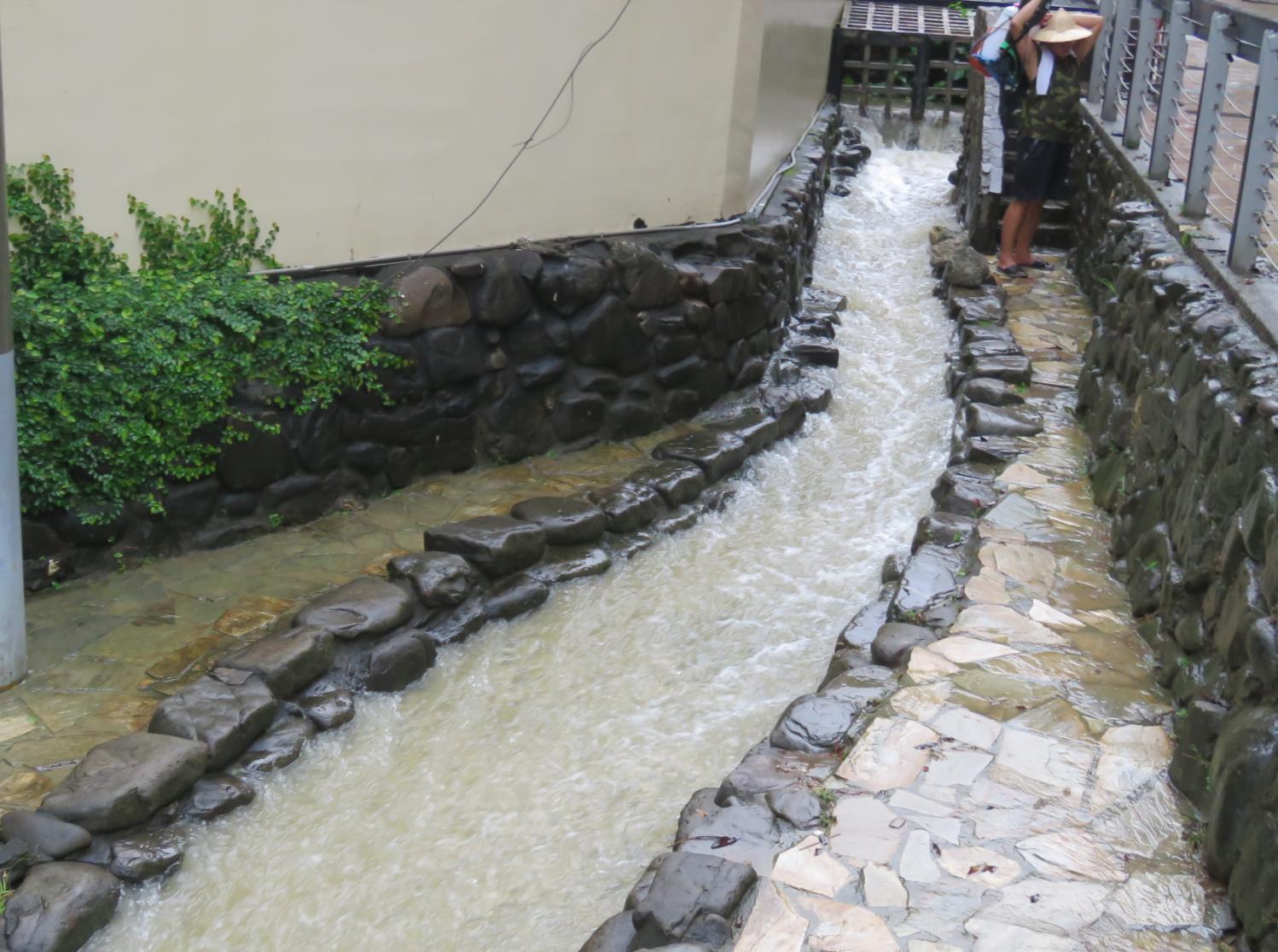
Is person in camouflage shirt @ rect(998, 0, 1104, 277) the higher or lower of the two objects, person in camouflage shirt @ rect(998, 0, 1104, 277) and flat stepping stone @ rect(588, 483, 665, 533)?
the higher

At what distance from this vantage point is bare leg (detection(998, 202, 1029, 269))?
8594mm

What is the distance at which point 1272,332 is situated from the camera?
13.7ft

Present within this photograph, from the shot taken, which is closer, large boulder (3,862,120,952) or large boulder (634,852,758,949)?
large boulder (634,852,758,949)

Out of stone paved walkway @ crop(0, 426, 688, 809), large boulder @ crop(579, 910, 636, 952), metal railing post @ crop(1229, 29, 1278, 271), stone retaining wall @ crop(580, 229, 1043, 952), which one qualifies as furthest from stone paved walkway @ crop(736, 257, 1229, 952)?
stone paved walkway @ crop(0, 426, 688, 809)

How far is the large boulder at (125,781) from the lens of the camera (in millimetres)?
3783

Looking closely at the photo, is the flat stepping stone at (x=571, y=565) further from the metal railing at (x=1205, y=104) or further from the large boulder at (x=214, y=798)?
the metal railing at (x=1205, y=104)

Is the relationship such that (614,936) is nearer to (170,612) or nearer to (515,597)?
(515,597)

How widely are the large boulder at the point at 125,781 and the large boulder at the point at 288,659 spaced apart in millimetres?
455

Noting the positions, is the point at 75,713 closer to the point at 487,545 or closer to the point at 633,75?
the point at 487,545

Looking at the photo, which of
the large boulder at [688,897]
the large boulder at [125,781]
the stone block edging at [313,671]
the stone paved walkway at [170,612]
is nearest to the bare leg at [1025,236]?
the stone block edging at [313,671]

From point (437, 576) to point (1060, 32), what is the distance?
562 cm

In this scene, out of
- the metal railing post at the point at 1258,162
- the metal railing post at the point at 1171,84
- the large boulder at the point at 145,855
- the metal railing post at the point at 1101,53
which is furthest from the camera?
the metal railing post at the point at 1101,53

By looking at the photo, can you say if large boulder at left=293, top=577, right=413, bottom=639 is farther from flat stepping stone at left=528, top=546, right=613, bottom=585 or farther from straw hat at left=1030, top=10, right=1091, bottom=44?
straw hat at left=1030, top=10, right=1091, bottom=44

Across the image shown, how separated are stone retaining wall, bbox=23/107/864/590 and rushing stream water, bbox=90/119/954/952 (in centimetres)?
84
